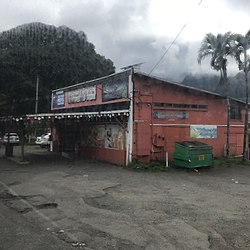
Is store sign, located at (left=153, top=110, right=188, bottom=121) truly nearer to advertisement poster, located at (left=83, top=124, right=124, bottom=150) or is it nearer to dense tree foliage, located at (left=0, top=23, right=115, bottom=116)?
advertisement poster, located at (left=83, top=124, right=124, bottom=150)

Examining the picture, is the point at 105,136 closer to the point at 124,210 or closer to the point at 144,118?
the point at 144,118

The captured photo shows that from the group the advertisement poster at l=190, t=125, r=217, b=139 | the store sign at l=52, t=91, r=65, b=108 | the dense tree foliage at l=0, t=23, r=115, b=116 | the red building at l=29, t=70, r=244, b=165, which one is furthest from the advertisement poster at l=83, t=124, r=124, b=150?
the dense tree foliage at l=0, t=23, r=115, b=116

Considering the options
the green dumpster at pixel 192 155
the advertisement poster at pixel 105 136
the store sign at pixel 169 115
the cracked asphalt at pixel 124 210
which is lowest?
the cracked asphalt at pixel 124 210

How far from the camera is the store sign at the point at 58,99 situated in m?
28.9

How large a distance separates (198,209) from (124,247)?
3672 millimetres

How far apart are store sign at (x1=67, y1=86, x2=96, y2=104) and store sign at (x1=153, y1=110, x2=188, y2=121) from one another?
511 centimetres

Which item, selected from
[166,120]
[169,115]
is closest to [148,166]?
[166,120]

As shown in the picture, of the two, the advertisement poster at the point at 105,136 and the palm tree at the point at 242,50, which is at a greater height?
the palm tree at the point at 242,50

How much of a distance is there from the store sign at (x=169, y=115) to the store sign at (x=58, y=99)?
11115 millimetres

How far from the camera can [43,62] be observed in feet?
145

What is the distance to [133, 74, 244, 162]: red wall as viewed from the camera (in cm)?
→ 1883

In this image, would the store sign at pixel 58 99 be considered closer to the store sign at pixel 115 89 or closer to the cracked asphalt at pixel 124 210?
the store sign at pixel 115 89

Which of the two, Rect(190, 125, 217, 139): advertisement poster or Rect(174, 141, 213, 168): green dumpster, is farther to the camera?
Rect(190, 125, 217, 139): advertisement poster

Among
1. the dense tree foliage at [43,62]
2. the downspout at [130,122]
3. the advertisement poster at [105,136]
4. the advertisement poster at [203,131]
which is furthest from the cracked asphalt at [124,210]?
the dense tree foliage at [43,62]
